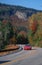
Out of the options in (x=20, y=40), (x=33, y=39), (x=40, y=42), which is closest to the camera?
(x=40, y=42)

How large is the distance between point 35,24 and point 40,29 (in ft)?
13.1

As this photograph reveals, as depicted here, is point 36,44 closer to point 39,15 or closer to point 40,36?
point 40,36

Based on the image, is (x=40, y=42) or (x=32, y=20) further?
(x=32, y=20)

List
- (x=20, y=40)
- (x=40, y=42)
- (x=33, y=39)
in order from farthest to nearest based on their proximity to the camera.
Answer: (x=20, y=40) < (x=33, y=39) < (x=40, y=42)

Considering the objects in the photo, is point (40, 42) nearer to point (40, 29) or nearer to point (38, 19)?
point (40, 29)

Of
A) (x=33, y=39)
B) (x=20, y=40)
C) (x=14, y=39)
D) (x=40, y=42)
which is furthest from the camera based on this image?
(x=20, y=40)

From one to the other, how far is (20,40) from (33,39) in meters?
27.0

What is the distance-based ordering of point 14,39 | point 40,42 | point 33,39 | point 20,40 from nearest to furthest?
point 40,42
point 33,39
point 14,39
point 20,40

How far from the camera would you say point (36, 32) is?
263 feet

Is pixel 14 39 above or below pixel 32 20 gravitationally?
below

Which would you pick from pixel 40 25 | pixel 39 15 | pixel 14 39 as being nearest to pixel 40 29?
pixel 40 25

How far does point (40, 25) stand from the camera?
7931 centimetres

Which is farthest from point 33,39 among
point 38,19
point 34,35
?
point 38,19

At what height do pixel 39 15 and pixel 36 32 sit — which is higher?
pixel 39 15
